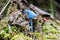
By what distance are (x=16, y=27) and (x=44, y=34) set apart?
542 mm

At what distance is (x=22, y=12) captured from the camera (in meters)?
3.72

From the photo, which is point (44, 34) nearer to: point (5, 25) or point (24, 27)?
point (24, 27)

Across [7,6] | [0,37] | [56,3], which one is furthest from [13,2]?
[56,3]

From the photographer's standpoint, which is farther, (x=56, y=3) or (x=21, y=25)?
(x=56, y=3)

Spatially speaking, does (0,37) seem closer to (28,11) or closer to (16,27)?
(16,27)

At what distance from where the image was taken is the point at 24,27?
3.44 m

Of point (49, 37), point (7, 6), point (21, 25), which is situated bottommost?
point (49, 37)

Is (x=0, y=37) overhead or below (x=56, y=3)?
below

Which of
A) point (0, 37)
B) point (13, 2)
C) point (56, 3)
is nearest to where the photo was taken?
point (0, 37)

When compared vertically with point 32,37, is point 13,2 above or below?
above

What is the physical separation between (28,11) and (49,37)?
590 mm

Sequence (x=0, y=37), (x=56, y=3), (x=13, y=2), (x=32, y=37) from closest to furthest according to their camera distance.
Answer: (x=0, y=37)
(x=32, y=37)
(x=13, y=2)
(x=56, y=3)

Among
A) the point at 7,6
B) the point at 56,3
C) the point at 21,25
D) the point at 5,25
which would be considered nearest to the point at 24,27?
the point at 21,25

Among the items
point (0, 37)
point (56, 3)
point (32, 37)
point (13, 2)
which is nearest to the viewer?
point (0, 37)
